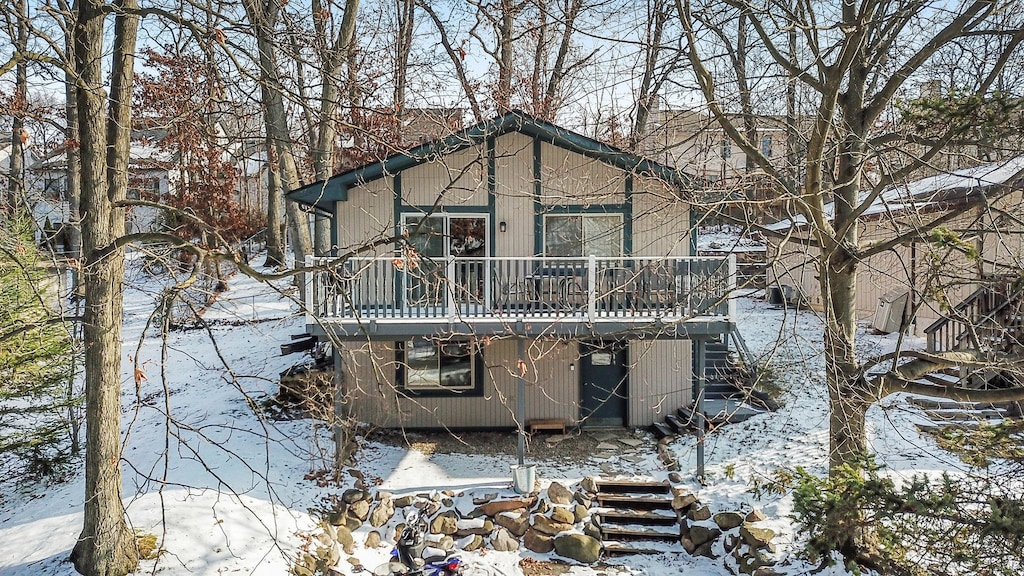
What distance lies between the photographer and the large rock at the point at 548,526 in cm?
877

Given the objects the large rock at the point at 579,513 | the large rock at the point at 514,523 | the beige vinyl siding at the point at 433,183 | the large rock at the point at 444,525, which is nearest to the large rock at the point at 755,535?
the large rock at the point at 579,513

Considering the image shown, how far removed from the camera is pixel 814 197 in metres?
7.27

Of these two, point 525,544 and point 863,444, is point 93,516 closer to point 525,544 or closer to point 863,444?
point 525,544

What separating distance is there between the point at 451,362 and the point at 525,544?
4.16 m

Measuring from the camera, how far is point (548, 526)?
8797 millimetres

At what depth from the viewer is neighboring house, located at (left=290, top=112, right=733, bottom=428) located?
9.77 m

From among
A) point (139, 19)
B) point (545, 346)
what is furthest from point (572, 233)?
point (139, 19)

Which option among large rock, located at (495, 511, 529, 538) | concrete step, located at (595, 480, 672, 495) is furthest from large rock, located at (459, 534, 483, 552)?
concrete step, located at (595, 480, 672, 495)

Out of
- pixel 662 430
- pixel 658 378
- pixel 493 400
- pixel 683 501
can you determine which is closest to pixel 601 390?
pixel 658 378

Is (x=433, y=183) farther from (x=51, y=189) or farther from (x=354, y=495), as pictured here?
(x=51, y=189)

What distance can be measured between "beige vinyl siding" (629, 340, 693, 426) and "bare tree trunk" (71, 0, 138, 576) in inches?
334

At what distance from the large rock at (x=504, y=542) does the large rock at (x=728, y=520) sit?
2.75 m

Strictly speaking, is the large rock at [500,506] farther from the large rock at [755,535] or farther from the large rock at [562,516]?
the large rock at [755,535]

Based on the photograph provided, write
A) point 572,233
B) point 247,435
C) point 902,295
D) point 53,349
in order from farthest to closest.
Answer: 1. point 902,295
2. point 572,233
3. point 247,435
4. point 53,349
